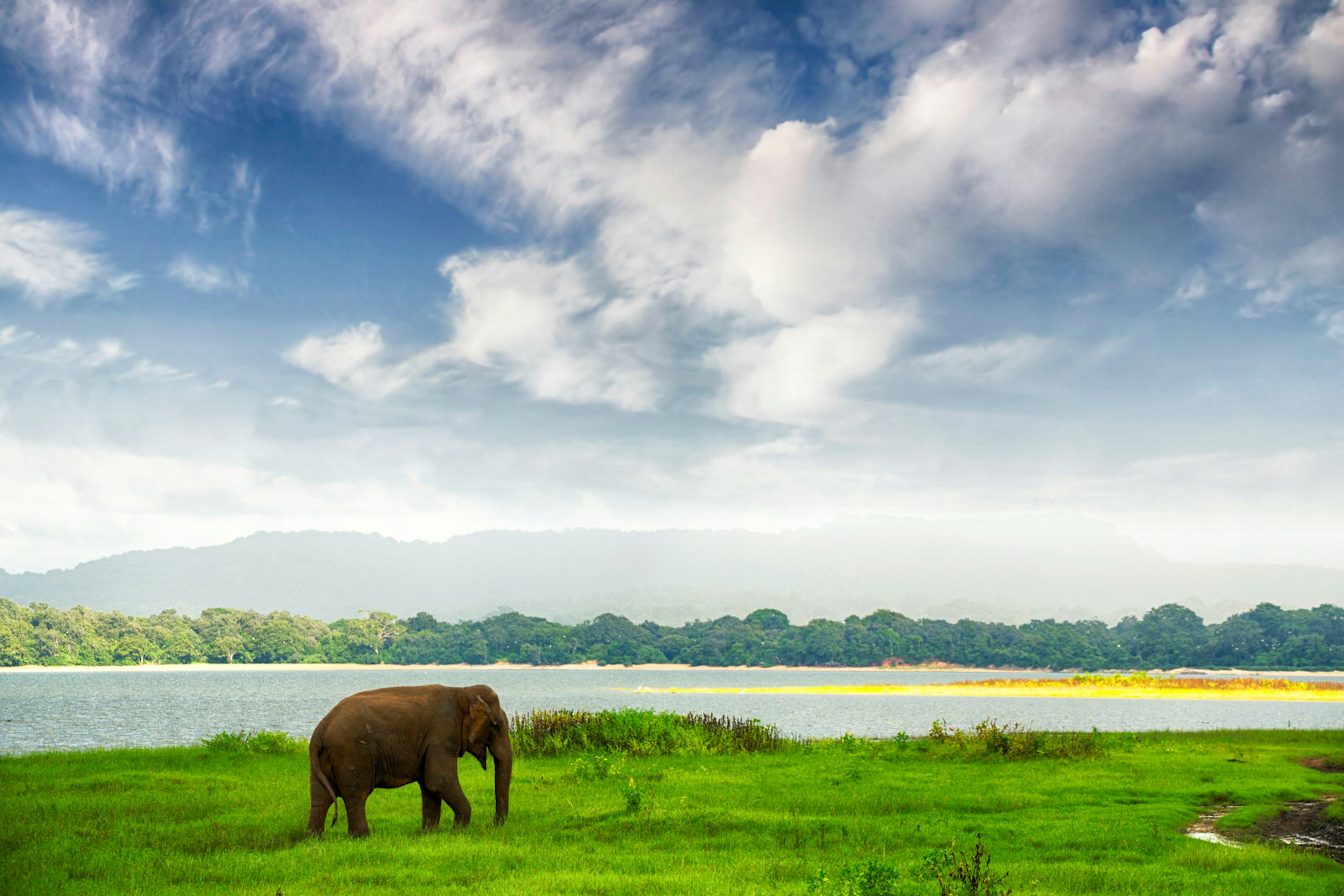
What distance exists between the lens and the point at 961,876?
8.50 m

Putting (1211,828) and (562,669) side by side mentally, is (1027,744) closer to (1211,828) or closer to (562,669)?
(1211,828)

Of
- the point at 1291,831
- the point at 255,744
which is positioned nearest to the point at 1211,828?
the point at 1291,831

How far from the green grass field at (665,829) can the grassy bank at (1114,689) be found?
246ft

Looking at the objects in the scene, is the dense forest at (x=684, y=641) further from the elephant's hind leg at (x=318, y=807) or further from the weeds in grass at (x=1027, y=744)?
the elephant's hind leg at (x=318, y=807)

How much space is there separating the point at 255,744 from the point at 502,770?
15768mm

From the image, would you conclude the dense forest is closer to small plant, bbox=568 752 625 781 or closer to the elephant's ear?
small plant, bbox=568 752 625 781

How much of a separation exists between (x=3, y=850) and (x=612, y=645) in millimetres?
172145

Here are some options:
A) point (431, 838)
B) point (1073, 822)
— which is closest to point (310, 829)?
point (431, 838)

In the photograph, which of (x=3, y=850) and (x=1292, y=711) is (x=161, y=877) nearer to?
(x=3, y=850)

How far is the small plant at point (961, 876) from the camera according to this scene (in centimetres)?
848

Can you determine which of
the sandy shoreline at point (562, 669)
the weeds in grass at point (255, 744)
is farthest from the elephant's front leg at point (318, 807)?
the sandy shoreline at point (562, 669)

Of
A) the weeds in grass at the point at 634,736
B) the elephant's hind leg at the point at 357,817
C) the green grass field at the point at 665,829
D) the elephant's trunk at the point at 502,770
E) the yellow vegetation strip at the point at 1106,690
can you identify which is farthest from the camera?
the yellow vegetation strip at the point at 1106,690

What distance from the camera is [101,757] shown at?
25109mm

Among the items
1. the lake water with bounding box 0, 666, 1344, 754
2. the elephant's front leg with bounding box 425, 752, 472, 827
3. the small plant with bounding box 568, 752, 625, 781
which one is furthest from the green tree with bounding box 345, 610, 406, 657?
the elephant's front leg with bounding box 425, 752, 472, 827
